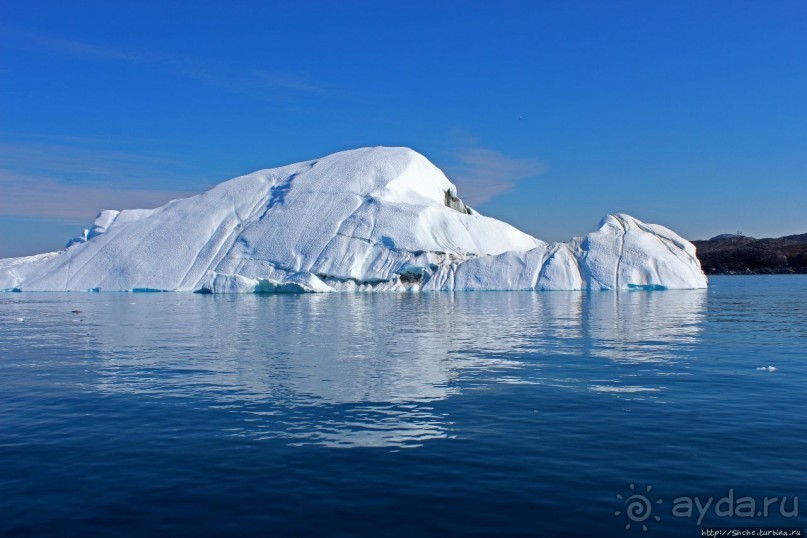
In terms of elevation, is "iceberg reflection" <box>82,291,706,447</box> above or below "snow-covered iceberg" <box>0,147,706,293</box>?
Answer: below

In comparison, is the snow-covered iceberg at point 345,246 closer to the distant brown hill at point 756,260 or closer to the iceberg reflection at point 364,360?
the iceberg reflection at point 364,360

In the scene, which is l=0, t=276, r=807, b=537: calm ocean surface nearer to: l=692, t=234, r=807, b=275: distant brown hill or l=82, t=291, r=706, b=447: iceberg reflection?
l=82, t=291, r=706, b=447: iceberg reflection

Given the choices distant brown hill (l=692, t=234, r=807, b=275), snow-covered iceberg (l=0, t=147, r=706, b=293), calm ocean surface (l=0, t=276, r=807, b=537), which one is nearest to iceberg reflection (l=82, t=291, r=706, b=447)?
calm ocean surface (l=0, t=276, r=807, b=537)

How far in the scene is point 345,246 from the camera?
165ft

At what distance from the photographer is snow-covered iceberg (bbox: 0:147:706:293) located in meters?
46.3

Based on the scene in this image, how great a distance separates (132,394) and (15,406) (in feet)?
5.31

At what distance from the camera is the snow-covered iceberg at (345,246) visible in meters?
46.3

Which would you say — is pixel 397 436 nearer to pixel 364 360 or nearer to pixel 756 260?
pixel 364 360

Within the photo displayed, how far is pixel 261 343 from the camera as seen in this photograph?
17.0m

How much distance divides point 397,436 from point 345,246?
140 feet

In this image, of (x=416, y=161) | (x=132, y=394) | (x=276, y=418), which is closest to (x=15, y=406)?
(x=132, y=394)

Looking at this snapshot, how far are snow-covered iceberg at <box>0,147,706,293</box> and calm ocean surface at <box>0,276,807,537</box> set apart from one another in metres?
29.9

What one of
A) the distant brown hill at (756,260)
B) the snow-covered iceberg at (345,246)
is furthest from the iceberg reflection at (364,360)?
the distant brown hill at (756,260)

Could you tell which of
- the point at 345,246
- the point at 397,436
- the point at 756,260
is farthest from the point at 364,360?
the point at 756,260
